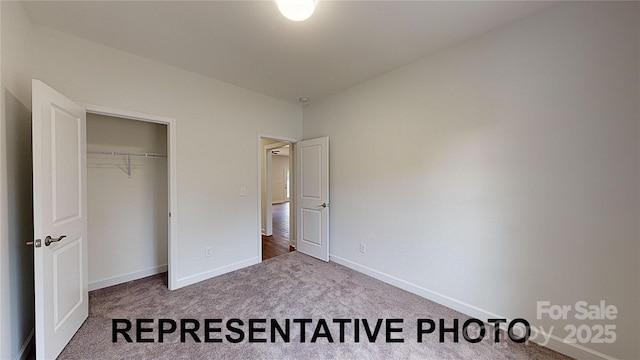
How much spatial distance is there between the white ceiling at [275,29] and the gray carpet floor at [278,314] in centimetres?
258

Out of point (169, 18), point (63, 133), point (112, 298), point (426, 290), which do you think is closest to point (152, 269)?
point (112, 298)

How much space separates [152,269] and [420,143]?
12.3 ft

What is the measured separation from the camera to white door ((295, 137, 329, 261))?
3541mm

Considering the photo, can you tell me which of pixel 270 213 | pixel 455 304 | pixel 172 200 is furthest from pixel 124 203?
pixel 455 304

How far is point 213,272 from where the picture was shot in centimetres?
296

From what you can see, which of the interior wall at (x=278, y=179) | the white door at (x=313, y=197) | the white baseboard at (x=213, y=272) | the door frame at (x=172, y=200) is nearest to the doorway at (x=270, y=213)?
the white baseboard at (x=213, y=272)

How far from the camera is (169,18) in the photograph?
185cm

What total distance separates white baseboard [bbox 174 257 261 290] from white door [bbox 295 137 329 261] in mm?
880

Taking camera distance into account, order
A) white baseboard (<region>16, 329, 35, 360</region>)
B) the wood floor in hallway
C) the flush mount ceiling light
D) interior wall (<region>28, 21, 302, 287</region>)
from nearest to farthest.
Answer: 1. the flush mount ceiling light
2. white baseboard (<region>16, 329, 35, 360</region>)
3. interior wall (<region>28, 21, 302, 287</region>)
4. the wood floor in hallway

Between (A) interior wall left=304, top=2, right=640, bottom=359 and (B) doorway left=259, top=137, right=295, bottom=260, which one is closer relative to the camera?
(A) interior wall left=304, top=2, right=640, bottom=359

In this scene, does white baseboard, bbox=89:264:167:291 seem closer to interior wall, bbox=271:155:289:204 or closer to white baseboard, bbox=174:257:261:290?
white baseboard, bbox=174:257:261:290

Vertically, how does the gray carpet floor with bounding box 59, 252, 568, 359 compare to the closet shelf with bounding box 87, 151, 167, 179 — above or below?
below

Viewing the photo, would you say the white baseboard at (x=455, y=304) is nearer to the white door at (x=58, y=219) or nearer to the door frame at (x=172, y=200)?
the door frame at (x=172, y=200)

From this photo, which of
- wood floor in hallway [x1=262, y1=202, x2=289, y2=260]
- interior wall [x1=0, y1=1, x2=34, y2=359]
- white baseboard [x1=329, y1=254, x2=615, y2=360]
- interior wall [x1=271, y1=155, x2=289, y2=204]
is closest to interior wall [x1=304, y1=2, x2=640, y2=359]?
white baseboard [x1=329, y1=254, x2=615, y2=360]
